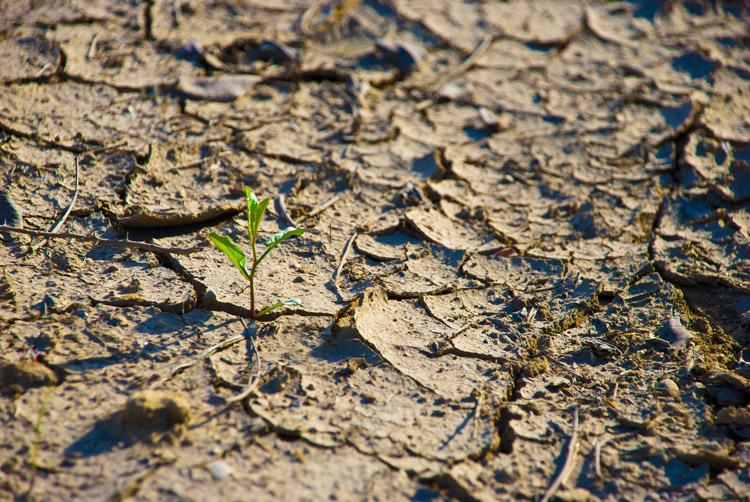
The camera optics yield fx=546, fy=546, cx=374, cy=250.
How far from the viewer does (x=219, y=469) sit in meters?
1.41

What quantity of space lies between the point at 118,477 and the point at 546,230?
191 centimetres

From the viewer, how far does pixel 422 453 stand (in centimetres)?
153

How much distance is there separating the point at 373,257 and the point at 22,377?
125 centimetres

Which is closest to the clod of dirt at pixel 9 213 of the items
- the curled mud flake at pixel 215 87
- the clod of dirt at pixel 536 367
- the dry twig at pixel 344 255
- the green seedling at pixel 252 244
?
the green seedling at pixel 252 244

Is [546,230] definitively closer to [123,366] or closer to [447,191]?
[447,191]

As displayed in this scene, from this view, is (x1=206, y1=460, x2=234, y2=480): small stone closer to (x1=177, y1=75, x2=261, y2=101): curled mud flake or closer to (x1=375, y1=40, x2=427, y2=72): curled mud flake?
(x1=177, y1=75, x2=261, y2=101): curled mud flake

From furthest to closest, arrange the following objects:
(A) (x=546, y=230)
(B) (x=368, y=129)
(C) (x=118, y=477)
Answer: (B) (x=368, y=129), (A) (x=546, y=230), (C) (x=118, y=477)

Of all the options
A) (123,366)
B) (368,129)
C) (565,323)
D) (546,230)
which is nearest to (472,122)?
(368,129)

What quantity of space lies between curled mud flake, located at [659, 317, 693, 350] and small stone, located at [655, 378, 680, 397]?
7.3 inches

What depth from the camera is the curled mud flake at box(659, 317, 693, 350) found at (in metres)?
1.92

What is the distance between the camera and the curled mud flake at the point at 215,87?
2904 mm

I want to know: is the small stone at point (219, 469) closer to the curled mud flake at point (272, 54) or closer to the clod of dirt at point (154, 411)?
the clod of dirt at point (154, 411)

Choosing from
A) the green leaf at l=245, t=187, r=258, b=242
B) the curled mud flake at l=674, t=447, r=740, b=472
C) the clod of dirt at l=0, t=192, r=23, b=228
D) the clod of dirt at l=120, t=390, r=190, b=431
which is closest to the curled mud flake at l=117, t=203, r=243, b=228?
the clod of dirt at l=0, t=192, r=23, b=228

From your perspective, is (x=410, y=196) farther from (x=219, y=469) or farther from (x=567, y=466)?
(x=219, y=469)
